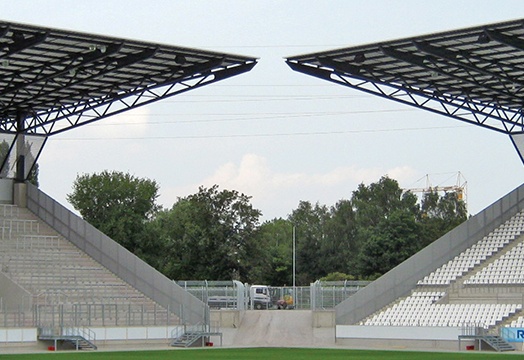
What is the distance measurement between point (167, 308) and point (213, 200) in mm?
34010

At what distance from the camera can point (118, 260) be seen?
184 ft

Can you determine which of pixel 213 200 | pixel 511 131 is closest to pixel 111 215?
pixel 213 200

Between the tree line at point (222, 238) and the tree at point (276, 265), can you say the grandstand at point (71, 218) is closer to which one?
the tree line at point (222, 238)

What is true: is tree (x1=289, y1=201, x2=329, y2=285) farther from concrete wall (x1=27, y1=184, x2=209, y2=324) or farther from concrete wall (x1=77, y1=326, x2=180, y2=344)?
concrete wall (x1=77, y1=326, x2=180, y2=344)

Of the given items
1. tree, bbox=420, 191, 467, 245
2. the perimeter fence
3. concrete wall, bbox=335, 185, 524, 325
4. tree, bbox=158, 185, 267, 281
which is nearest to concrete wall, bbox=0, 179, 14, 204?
the perimeter fence

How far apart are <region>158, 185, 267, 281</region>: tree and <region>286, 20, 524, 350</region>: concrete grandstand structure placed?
29.9 m

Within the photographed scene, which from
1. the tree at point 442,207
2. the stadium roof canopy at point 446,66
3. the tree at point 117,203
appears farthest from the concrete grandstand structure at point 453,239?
the tree at point 442,207

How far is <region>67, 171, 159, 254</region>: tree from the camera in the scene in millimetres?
87812

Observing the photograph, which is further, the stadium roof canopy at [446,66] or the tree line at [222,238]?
the tree line at [222,238]

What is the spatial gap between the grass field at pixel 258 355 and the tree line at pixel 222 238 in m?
38.8

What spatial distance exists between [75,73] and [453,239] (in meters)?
20.2

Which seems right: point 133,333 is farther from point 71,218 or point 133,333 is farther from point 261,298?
point 261,298

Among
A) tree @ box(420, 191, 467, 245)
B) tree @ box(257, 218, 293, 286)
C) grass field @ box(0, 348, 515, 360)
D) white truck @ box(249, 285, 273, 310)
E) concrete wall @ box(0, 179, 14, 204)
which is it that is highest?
tree @ box(420, 191, 467, 245)

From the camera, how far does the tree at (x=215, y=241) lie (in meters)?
83.8
